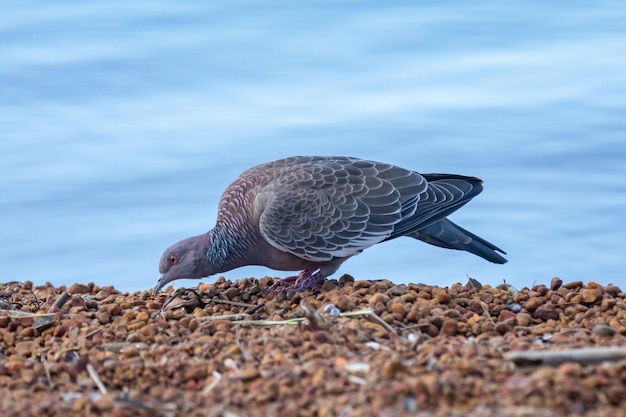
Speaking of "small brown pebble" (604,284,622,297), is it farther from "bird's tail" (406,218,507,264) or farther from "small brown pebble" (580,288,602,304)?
"bird's tail" (406,218,507,264)

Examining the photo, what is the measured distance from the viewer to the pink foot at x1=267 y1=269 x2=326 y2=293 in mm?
6799

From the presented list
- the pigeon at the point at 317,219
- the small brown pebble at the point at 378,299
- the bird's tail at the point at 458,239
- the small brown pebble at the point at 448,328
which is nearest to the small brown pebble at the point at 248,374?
the small brown pebble at the point at 448,328

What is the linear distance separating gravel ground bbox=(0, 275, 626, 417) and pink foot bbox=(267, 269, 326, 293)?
0.32 ft

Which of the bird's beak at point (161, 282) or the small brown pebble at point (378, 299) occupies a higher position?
the small brown pebble at point (378, 299)

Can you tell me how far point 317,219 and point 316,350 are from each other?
2298 millimetres

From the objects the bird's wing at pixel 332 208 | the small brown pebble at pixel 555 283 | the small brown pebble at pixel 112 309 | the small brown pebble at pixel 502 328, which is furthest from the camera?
the bird's wing at pixel 332 208

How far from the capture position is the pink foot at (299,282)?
6799 mm

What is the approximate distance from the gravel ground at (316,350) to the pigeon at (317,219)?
238 mm

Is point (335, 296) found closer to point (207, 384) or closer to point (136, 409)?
point (207, 384)

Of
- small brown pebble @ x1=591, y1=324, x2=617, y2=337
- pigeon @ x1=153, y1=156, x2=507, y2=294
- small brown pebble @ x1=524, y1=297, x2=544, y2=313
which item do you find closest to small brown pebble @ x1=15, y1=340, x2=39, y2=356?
pigeon @ x1=153, y1=156, x2=507, y2=294

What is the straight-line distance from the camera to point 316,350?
15.5 feet

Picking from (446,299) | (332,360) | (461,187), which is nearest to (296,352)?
(332,360)

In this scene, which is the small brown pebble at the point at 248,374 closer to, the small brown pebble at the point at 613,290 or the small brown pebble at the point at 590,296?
the small brown pebble at the point at 590,296

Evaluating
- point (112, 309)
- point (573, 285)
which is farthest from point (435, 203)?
point (112, 309)
